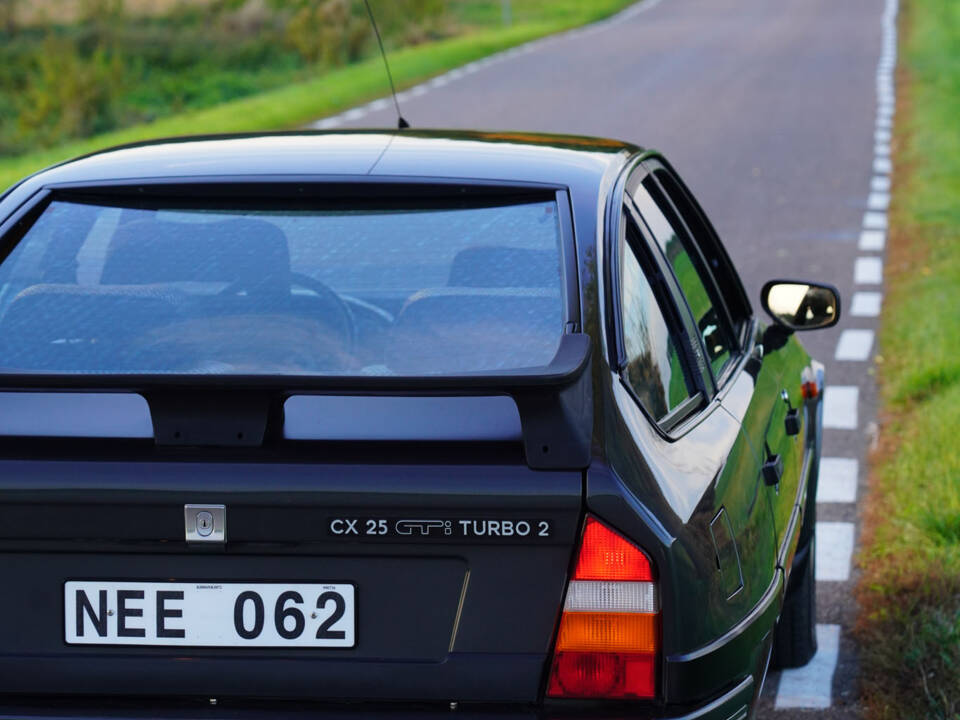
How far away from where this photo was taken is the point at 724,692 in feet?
9.08

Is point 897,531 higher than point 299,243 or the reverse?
the reverse

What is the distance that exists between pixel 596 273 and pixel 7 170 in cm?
1266

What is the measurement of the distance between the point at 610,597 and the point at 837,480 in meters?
4.12

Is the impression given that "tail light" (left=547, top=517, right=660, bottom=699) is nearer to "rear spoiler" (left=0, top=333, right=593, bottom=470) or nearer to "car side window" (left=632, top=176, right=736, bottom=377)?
"rear spoiler" (left=0, top=333, right=593, bottom=470)

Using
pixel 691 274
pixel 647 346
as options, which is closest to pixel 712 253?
pixel 691 274

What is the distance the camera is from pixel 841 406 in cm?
766

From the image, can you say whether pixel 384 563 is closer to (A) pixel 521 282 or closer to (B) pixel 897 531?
(A) pixel 521 282

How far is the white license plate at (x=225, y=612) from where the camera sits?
261cm

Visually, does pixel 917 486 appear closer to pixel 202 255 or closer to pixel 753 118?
pixel 202 255

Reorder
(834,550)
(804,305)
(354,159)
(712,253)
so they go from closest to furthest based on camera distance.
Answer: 1. (354,159)
2. (804,305)
3. (712,253)
4. (834,550)

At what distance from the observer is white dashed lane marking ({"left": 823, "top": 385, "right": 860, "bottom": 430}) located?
735cm

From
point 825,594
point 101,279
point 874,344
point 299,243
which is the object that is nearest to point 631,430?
point 299,243

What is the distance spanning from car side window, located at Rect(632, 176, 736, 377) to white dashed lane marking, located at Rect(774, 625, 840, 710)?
0.99 metres

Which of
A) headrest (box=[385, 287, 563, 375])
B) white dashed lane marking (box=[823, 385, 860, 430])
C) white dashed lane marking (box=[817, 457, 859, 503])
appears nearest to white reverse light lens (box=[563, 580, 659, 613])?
headrest (box=[385, 287, 563, 375])
